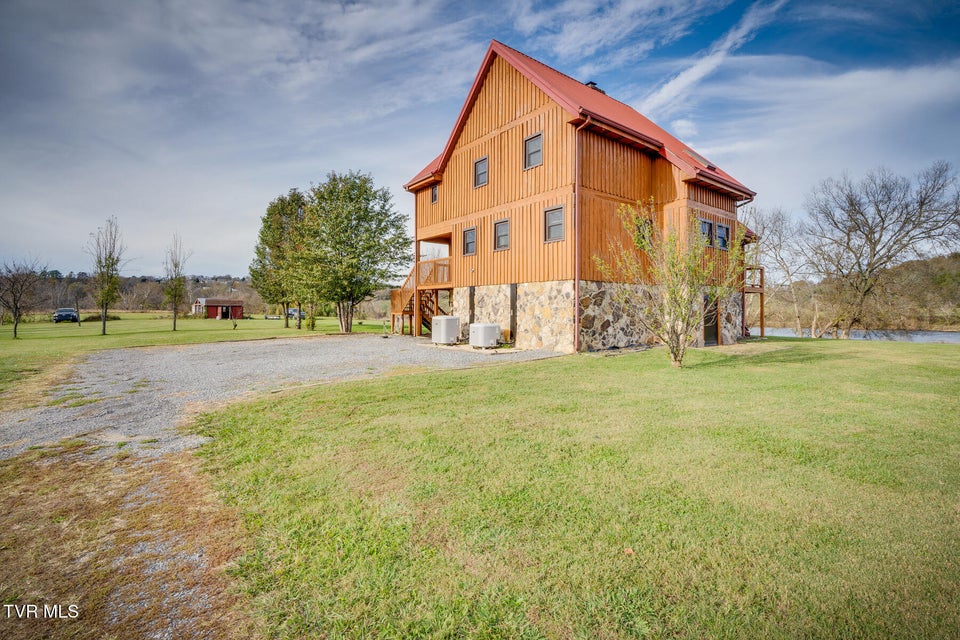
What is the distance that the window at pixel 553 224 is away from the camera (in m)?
12.9

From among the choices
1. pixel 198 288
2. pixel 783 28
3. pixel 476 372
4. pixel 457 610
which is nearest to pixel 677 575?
pixel 457 610

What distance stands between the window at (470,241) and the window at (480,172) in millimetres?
1905

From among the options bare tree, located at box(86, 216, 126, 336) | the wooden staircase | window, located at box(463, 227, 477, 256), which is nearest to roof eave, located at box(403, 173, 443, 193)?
window, located at box(463, 227, 477, 256)

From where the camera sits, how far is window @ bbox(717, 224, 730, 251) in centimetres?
1503

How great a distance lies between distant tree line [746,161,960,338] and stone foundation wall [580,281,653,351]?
2115cm

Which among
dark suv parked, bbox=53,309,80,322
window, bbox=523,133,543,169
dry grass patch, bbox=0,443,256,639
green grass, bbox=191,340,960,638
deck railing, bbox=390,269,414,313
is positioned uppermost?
window, bbox=523,133,543,169

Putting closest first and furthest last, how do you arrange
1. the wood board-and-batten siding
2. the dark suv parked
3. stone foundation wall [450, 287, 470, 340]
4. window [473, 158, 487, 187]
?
the wood board-and-batten siding, window [473, 158, 487, 187], stone foundation wall [450, 287, 470, 340], the dark suv parked

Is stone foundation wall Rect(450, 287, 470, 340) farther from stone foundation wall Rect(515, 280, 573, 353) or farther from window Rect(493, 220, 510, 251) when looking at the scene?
stone foundation wall Rect(515, 280, 573, 353)

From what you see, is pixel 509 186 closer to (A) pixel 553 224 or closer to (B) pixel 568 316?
(A) pixel 553 224

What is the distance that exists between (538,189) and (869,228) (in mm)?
25364

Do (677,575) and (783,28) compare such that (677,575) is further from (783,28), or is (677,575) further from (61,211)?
(61,211)

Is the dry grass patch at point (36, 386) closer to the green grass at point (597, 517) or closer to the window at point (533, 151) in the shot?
the green grass at point (597, 517)

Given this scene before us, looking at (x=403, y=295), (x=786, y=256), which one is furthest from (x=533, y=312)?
(x=786, y=256)

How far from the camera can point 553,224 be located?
13.2m
